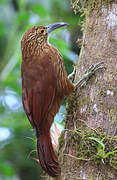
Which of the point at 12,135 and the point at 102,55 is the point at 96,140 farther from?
the point at 12,135

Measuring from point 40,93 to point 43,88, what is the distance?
0.15 ft

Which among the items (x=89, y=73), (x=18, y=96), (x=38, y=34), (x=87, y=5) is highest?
(x=87, y=5)

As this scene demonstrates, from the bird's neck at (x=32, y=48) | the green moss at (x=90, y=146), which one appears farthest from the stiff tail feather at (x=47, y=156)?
the bird's neck at (x=32, y=48)

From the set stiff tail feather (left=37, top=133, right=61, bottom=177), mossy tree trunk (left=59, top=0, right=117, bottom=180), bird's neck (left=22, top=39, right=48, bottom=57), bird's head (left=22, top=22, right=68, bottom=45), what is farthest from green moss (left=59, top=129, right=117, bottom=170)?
bird's head (left=22, top=22, right=68, bottom=45)

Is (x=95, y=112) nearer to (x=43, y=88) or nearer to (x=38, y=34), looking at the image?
(x=43, y=88)

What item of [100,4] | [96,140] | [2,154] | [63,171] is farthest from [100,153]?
[2,154]

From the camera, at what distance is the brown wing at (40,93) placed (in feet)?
8.07

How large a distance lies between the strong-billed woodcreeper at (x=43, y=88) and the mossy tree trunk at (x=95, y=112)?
0.34 feet

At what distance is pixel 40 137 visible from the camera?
7.88ft

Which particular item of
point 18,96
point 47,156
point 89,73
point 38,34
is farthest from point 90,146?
point 18,96

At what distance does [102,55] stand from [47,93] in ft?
1.69

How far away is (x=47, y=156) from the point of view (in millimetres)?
2299

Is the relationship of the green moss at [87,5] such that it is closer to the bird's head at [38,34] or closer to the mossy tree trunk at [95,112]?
the mossy tree trunk at [95,112]

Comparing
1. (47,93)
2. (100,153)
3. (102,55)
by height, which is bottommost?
(100,153)
